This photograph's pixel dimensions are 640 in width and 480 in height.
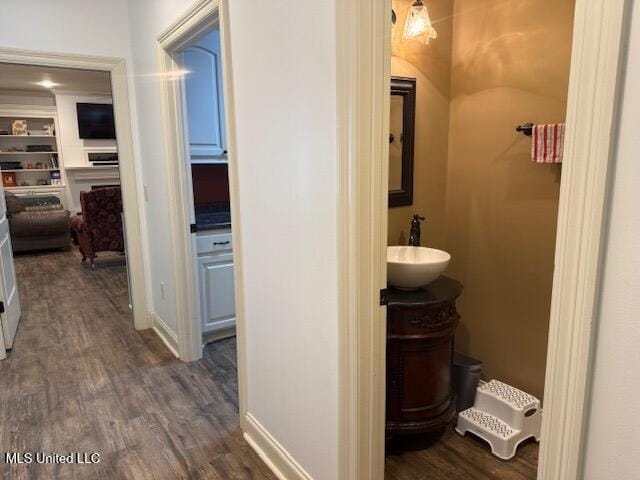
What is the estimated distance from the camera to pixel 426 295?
78.5 inches

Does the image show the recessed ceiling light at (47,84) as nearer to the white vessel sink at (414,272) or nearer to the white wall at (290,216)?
the white wall at (290,216)

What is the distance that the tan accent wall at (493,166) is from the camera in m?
2.12

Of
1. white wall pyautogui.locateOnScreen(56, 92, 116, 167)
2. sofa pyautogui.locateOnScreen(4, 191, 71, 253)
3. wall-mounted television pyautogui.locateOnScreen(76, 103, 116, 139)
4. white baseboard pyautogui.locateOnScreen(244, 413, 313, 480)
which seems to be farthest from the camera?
wall-mounted television pyautogui.locateOnScreen(76, 103, 116, 139)

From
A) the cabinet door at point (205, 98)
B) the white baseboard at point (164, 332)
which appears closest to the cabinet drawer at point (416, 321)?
the white baseboard at point (164, 332)

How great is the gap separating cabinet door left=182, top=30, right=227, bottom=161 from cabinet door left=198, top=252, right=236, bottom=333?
88 centimetres

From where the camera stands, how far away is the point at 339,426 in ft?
4.98

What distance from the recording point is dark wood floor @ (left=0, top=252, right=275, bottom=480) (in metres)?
2.00

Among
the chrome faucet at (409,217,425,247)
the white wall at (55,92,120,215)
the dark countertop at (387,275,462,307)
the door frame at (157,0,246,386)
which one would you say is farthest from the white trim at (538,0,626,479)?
the white wall at (55,92,120,215)

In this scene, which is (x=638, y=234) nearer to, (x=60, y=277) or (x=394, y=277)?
(x=394, y=277)

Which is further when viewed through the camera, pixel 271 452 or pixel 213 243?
pixel 213 243

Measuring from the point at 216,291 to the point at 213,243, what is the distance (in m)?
0.37

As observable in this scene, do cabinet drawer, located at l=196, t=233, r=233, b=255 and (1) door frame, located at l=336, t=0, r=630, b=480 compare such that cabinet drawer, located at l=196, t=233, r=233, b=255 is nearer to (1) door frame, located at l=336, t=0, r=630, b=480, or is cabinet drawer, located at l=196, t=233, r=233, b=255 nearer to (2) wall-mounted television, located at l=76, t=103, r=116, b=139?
(1) door frame, located at l=336, t=0, r=630, b=480

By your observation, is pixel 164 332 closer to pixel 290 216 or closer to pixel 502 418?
pixel 290 216

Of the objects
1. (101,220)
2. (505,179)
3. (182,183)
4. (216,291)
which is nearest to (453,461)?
(505,179)
